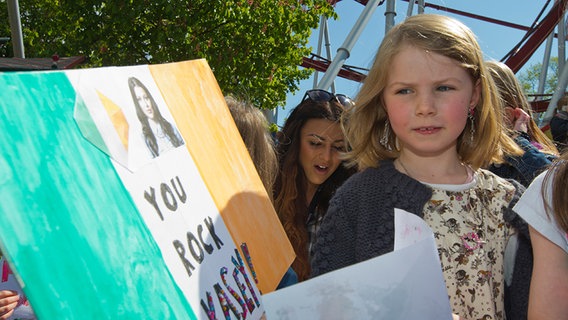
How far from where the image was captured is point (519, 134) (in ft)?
7.48

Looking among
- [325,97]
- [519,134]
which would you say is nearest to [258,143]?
[325,97]

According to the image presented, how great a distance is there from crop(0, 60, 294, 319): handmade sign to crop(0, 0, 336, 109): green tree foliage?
6.04m

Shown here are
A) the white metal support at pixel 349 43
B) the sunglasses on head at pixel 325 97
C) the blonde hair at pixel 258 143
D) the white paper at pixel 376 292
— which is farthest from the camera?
the white metal support at pixel 349 43

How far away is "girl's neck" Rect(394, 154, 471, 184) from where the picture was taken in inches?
57.2

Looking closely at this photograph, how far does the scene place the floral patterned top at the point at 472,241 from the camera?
1.31 metres

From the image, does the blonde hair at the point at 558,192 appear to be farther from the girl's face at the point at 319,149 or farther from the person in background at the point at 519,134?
the girl's face at the point at 319,149

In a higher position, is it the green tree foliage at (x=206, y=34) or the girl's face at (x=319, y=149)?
the green tree foliage at (x=206, y=34)

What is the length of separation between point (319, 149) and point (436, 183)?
36.0 inches

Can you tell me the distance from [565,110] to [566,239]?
122 inches

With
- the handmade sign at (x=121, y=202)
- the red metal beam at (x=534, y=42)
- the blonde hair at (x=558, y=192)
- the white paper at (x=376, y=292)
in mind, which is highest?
the handmade sign at (x=121, y=202)

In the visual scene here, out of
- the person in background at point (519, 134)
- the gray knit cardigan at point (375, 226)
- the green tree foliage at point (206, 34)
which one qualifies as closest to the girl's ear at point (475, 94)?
the gray knit cardigan at point (375, 226)

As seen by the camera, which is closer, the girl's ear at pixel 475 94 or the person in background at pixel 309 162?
the girl's ear at pixel 475 94

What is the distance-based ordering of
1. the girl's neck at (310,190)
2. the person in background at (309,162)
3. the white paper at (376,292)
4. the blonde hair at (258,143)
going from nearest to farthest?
the white paper at (376,292)
the blonde hair at (258,143)
the person in background at (309,162)
the girl's neck at (310,190)

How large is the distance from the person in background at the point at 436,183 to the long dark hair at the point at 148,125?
1.99 feet
